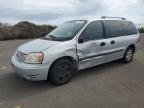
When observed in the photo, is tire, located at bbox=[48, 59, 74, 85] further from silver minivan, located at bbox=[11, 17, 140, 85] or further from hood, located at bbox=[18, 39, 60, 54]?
hood, located at bbox=[18, 39, 60, 54]

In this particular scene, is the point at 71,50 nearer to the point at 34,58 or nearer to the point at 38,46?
the point at 38,46

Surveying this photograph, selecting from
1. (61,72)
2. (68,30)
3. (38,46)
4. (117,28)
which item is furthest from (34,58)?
(117,28)

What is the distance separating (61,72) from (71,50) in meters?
0.62

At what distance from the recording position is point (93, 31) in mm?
5562

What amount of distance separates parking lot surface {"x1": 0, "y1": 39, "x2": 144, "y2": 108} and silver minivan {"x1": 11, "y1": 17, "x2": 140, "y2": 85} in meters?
0.37

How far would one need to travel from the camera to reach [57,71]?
4.81m

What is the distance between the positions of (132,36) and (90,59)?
2.43 meters

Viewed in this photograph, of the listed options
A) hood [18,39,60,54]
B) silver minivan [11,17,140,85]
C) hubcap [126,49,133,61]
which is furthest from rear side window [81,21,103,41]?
hubcap [126,49,133,61]

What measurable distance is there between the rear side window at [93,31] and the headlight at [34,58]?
4.68ft

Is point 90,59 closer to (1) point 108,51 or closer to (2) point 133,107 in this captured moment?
(1) point 108,51

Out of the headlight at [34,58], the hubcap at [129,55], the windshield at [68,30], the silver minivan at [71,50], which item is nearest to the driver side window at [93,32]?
the silver minivan at [71,50]

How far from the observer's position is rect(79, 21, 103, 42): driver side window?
5342 millimetres

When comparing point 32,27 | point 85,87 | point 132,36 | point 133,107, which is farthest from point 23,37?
point 133,107

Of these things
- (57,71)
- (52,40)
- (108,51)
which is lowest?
(57,71)
